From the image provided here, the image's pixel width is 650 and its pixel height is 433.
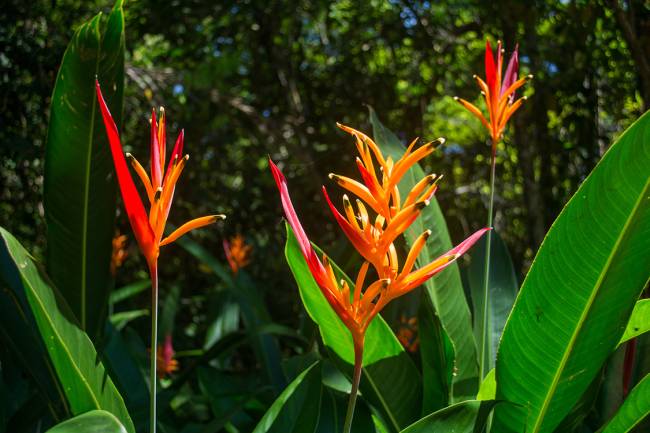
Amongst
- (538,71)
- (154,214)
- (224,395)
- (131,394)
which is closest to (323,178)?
(538,71)

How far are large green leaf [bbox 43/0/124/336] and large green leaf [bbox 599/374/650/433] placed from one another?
0.96 m

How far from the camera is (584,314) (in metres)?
1.16

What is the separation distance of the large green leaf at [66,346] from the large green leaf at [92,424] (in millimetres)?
137

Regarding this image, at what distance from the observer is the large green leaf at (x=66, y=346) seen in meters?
1.11

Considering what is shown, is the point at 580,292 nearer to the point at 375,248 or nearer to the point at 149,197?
the point at 375,248

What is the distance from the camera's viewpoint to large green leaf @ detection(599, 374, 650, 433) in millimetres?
1173

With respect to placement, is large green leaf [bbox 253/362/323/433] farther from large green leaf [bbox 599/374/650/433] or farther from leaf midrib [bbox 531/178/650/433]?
large green leaf [bbox 599/374/650/433]

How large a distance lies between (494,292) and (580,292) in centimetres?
61

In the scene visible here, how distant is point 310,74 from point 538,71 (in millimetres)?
1354

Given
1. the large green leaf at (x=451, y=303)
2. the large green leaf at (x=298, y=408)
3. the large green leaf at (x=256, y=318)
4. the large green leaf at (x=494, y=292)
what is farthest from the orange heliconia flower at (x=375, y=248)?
the large green leaf at (x=256, y=318)

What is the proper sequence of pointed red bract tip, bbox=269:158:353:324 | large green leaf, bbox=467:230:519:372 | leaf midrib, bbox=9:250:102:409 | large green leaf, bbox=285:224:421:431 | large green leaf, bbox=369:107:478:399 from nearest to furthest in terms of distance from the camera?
pointed red bract tip, bbox=269:158:353:324
leaf midrib, bbox=9:250:102:409
large green leaf, bbox=285:224:421:431
large green leaf, bbox=369:107:478:399
large green leaf, bbox=467:230:519:372

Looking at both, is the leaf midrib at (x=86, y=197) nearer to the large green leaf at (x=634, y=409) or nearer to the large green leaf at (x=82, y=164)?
the large green leaf at (x=82, y=164)

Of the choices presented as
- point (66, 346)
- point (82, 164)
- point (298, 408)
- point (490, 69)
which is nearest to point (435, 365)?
point (298, 408)

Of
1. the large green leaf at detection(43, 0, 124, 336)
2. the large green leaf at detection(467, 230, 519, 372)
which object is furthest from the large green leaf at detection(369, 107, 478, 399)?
the large green leaf at detection(43, 0, 124, 336)
